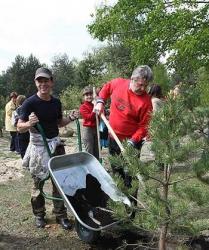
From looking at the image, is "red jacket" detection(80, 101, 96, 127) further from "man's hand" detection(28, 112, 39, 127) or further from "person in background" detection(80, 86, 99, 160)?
"man's hand" detection(28, 112, 39, 127)

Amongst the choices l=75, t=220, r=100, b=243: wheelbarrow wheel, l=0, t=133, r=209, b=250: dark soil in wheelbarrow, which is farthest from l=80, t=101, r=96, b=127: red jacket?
l=75, t=220, r=100, b=243: wheelbarrow wheel

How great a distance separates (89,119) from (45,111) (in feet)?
7.32

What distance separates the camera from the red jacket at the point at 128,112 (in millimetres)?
4449

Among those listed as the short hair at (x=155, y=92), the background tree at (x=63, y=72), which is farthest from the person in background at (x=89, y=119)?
the background tree at (x=63, y=72)

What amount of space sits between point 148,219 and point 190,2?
46.2 feet

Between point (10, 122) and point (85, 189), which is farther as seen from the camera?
point (10, 122)

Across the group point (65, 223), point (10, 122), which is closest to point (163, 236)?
point (65, 223)

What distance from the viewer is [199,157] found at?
9.95ft

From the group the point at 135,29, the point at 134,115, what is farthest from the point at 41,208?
the point at 135,29

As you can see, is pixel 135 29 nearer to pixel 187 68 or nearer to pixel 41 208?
pixel 187 68

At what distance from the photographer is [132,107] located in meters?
4.49

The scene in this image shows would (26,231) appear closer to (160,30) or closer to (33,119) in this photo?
(33,119)

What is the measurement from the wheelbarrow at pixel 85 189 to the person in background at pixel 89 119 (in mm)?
2211

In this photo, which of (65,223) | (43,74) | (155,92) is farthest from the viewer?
(155,92)
